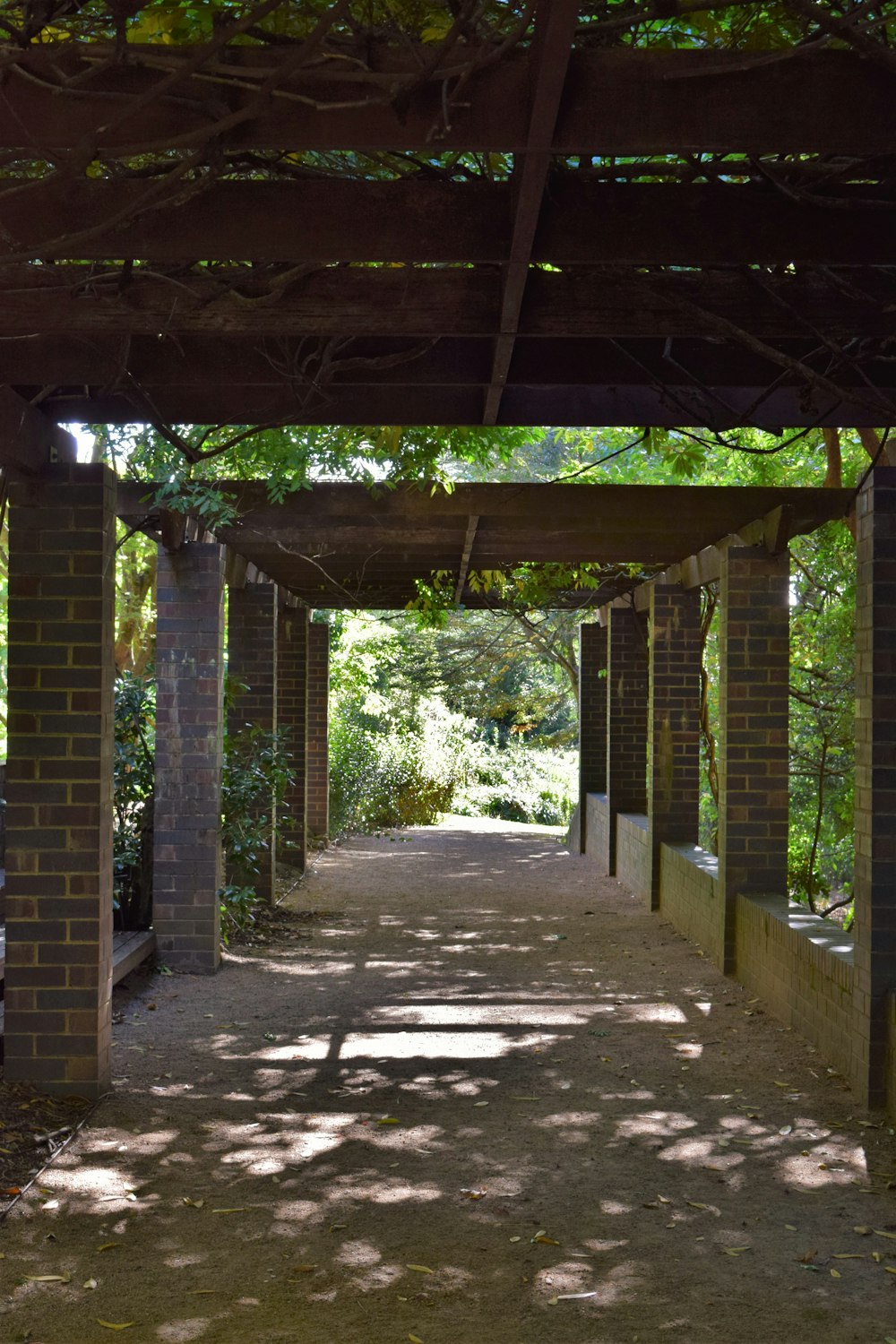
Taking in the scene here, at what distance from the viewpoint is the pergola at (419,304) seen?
279 cm

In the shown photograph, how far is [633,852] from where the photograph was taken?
1352cm

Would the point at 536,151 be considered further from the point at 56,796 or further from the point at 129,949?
the point at 129,949

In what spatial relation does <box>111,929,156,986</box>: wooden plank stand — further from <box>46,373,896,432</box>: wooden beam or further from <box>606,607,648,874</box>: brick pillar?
<box>606,607,648,874</box>: brick pillar

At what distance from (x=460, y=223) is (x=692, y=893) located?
7.76 m

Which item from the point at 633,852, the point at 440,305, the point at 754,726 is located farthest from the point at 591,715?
the point at 440,305

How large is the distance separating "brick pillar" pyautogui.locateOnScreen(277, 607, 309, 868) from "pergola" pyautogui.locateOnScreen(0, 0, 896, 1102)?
5.51 metres

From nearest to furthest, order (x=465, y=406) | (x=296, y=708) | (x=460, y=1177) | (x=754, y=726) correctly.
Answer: (x=460, y=1177)
(x=465, y=406)
(x=754, y=726)
(x=296, y=708)

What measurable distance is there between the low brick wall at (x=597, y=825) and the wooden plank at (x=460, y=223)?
12200 millimetres

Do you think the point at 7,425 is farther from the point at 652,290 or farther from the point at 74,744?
the point at 652,290

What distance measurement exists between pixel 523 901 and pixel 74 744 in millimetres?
8058

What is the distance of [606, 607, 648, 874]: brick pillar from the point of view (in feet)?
49.2

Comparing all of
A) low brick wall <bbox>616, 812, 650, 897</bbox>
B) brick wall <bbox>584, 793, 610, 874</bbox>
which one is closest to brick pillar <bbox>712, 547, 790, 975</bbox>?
low brick wall <bbox>616, 812, 650, 897</bbox>

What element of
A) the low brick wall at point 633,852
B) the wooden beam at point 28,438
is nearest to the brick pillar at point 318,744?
the low brick wall at point 633,852

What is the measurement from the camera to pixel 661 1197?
477 cm
